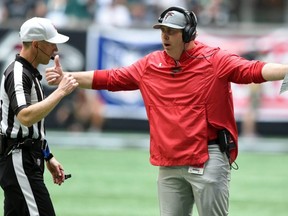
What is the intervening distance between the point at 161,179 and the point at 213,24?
547 inches

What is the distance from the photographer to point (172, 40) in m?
7.55

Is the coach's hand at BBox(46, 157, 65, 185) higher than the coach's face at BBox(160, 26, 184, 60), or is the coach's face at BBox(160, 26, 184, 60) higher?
the coach's face at BBox(160, 26, 184, 60)

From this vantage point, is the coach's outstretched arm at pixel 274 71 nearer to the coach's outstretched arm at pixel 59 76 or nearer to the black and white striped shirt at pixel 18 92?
the coach's outstretched arm at pixel 59 76

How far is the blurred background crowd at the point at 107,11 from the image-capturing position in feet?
70.5

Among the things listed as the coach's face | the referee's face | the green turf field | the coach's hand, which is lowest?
the green turf field

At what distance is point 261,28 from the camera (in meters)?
20.7

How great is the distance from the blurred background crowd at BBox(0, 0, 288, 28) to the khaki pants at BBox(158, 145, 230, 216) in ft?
43.6

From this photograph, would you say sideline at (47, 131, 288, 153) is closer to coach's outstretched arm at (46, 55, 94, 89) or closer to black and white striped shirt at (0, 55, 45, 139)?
coach's outstretched arm at (46, 55, 94, 89)

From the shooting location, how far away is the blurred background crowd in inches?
846

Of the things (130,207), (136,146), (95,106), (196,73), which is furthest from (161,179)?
(95,106)

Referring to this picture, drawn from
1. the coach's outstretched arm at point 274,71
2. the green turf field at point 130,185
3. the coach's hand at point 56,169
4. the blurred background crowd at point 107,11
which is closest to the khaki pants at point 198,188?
the coach's outstretched arm at point 274,71

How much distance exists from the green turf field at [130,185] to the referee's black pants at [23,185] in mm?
3827

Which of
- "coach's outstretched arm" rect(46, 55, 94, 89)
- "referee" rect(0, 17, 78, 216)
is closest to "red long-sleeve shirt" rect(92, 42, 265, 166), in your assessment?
"coach's outstretched arm" rect(46, 55, 94, 89)

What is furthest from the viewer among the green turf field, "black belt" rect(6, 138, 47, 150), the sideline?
the sideline
